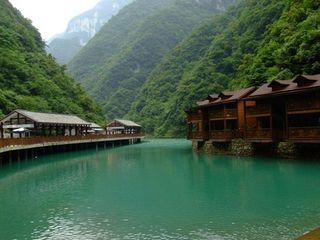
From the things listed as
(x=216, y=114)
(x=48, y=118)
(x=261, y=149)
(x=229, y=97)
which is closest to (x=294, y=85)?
(x=261, y=149)

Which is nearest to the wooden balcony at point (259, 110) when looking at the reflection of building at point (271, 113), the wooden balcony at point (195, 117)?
the reflection of building at point (271, 113)

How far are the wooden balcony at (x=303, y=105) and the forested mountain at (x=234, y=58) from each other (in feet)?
45.8

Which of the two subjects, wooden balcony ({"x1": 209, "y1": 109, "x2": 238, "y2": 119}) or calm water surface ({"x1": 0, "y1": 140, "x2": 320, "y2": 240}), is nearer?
calm water surface ({"x1": 0, "y1": 140, "x2": 320, "y2": 240})

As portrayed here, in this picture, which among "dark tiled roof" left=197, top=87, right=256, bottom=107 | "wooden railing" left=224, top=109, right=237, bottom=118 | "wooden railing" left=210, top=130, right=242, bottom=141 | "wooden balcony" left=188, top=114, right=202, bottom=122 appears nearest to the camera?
"wooden railing" left=210, top=130, right=242, bottom=141

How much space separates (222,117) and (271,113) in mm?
8195

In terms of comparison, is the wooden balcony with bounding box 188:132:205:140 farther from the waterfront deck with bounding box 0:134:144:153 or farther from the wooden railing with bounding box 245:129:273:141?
the waterfront deck with bounding box 0:134:144:153

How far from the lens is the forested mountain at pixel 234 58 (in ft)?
164

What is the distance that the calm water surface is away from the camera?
13.7 m

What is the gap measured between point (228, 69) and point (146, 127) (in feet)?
124

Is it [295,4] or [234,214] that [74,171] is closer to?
[234,214]

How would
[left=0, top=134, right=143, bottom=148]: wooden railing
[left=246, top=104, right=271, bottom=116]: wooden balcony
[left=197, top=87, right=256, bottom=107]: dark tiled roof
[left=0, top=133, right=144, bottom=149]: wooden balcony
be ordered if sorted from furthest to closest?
[left=197, top=87, right=256, bottom=107]: dark tiled roof, [left=0, top=133, right=144, bottom=149]: wooden balcony, [left=0, top=134, right=143, bottom=148]: wooden railing, [left=246, top=104, right=271, bottom=116]: wooden balcony

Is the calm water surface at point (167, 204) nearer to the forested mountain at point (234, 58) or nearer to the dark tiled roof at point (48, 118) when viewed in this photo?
the dark tiled roof at point (48, 118)

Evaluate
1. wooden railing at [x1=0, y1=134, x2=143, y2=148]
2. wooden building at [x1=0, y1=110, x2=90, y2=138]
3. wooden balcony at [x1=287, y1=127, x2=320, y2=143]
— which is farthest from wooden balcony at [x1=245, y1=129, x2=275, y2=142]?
wooden building at [x1=0, y1=110, x2=90, y2=138]

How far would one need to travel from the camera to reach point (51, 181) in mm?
28203
